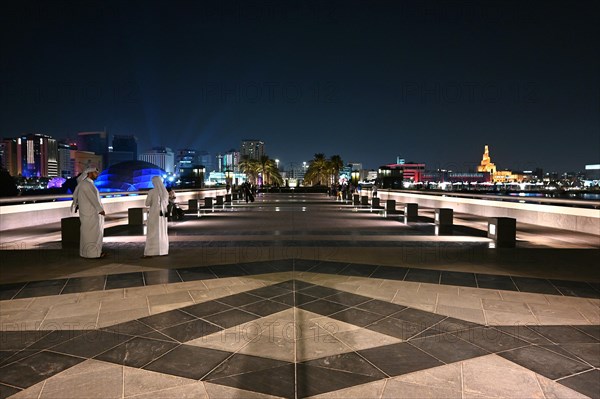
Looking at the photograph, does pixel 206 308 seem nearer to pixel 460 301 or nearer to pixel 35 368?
pixel 35 368

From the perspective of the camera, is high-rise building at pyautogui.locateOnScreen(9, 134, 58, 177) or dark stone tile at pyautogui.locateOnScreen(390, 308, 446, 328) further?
high-rise building at pyautogui.locateOnScreen(9, 134, 58, 177)

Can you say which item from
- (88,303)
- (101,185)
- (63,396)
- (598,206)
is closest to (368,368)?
(63,396)

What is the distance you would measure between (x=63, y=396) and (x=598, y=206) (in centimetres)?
1521

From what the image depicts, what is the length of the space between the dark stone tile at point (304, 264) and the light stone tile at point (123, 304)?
2.84 m

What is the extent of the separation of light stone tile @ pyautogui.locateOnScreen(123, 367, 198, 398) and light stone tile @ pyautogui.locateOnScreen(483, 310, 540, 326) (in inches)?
137

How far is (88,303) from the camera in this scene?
18.4 feet

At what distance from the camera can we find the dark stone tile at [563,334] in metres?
4.37

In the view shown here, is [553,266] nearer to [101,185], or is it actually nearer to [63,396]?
[63,396]

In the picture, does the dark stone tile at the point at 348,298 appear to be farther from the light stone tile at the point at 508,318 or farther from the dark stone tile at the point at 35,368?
the dark stone tile at the point at 35,368

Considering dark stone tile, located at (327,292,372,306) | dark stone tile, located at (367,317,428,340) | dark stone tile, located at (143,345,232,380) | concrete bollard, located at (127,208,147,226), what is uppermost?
concrete bollard, located at (127,208,147,226)

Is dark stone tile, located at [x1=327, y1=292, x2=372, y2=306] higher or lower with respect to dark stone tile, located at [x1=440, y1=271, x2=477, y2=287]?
higher

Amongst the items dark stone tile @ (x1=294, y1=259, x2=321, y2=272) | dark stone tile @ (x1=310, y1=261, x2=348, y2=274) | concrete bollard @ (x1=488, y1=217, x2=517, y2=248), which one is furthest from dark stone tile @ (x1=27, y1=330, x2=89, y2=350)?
concrete bollard @ (x1=488, y1=217, x2=517, y2=248)

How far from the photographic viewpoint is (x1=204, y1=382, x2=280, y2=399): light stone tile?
126 inches

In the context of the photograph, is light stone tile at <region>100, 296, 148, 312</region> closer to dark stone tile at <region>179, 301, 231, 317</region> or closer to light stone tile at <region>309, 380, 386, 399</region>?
dark stone tile at <region>179, 301, 231, 317</region>
